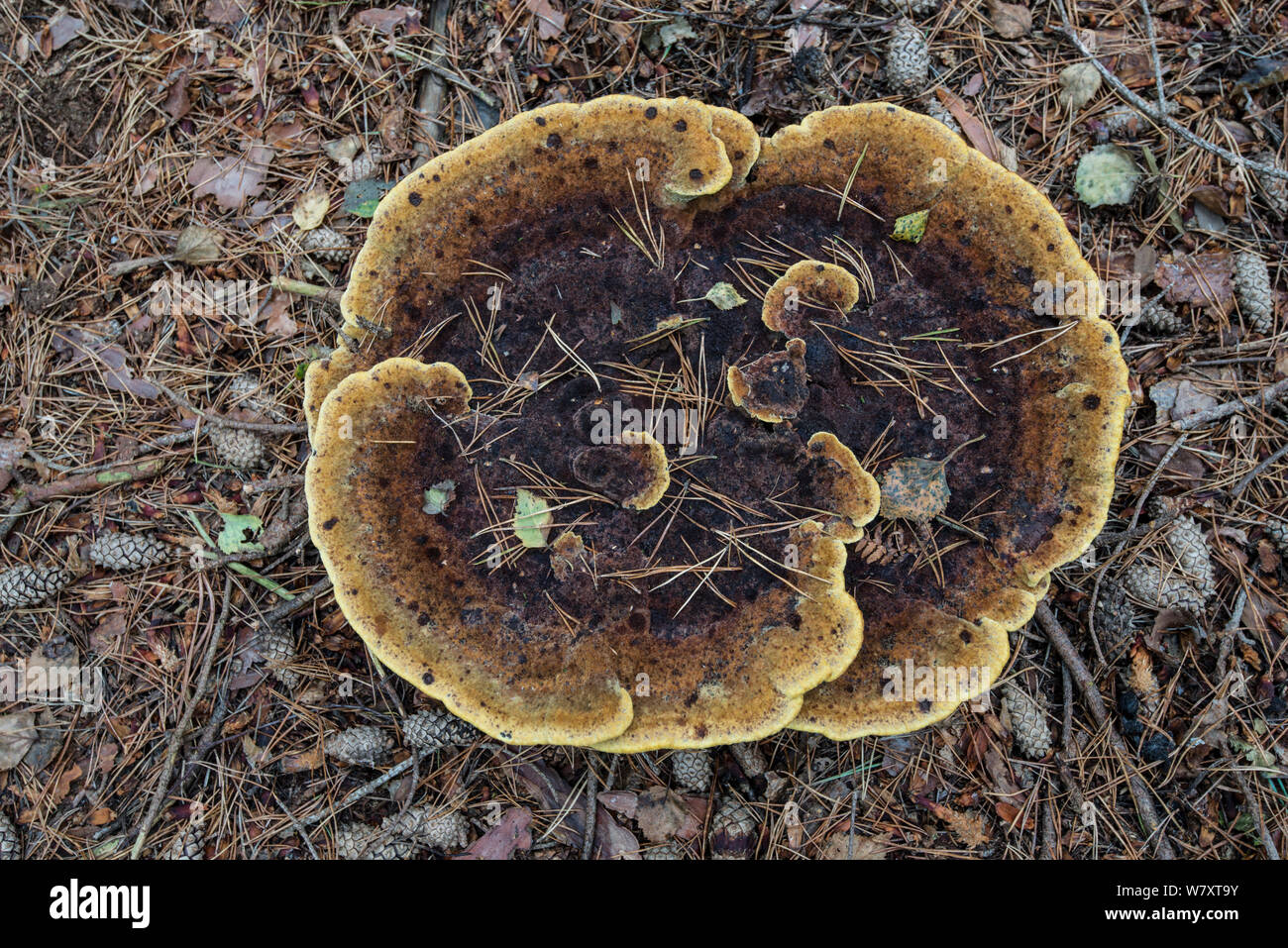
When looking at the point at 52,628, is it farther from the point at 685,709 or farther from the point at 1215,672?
the point at 1215,672

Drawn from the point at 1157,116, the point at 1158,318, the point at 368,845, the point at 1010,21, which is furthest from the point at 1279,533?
the point at 368,845

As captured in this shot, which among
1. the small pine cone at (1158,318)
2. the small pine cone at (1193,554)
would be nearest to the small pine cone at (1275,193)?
the small pine cone at (1158,318)

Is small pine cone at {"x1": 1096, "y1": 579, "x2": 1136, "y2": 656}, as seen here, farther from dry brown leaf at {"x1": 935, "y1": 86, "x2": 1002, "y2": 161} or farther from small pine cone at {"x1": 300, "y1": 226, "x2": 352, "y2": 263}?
small pine cone at {"x1": 300, "y1": 226, "x2": 352, "y2": 263}

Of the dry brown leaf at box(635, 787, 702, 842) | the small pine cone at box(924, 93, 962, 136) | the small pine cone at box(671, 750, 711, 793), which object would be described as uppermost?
the small pine cone at box(924, 93, 962, 136)

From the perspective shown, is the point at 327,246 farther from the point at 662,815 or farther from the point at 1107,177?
the point at 1107,177
